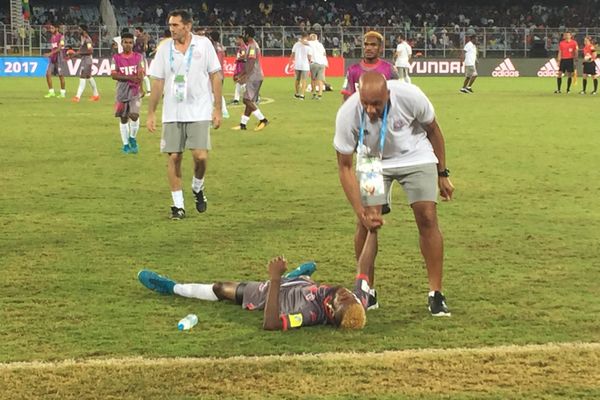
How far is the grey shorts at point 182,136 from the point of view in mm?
11383

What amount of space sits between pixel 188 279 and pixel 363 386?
2.99 meters

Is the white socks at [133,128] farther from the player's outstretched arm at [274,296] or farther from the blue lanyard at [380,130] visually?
the blue lanyard at [380,130]

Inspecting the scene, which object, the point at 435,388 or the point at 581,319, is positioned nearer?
the point at 435,388

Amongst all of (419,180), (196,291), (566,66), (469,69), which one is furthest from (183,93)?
(566,66)

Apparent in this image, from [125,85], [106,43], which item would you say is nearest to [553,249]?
[125,85]

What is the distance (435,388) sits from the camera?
18.1 feet

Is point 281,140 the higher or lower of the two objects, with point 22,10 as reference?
lower

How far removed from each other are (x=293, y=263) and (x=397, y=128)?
93.7 inches

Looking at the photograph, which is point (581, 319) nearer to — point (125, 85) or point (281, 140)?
point (125, 85)

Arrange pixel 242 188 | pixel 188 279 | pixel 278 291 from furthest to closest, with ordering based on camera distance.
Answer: pixel 242 188
pixel 188 279
pixel 278 291

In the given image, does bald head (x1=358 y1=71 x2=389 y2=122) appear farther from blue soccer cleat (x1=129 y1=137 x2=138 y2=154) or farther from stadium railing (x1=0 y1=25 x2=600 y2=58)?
stadium railing (x1=0 y1=25 x2=600 y2=58)

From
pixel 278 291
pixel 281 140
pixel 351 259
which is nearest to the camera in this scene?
pixel 278 291

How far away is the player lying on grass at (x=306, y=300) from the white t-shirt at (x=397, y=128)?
600mm

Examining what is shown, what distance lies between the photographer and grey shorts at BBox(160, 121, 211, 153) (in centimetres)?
1138
